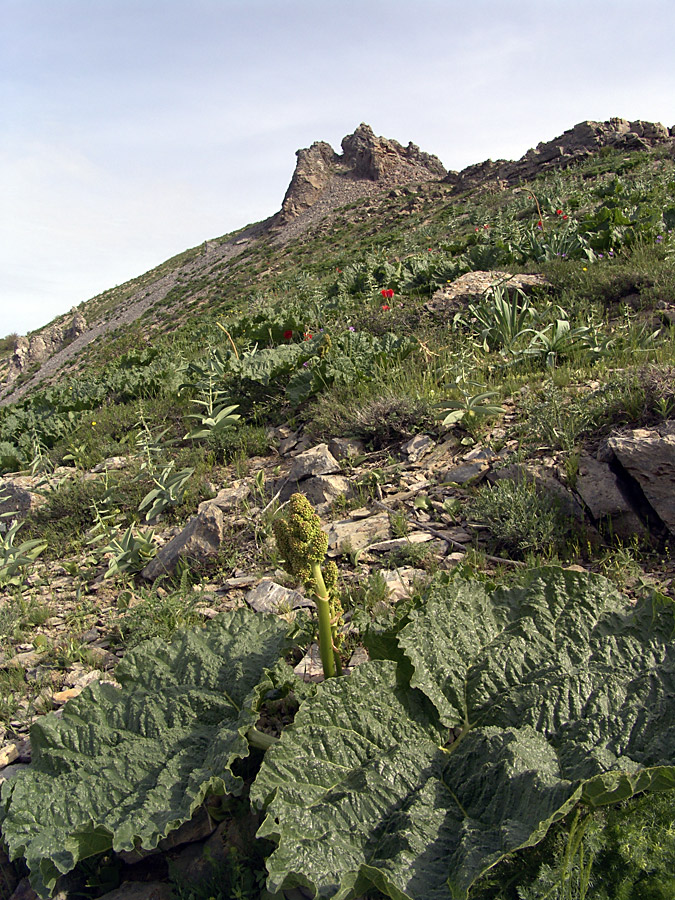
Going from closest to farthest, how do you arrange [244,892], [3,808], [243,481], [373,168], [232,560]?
[244,892], [3,808], [232,560], [243,481], [373,168]

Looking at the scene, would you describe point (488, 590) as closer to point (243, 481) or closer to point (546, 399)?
point (546, 399)

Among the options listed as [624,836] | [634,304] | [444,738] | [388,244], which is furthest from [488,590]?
[388,244]

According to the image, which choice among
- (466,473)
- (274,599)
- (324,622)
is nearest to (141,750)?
(324,622)

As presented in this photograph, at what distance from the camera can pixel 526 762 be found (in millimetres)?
1330

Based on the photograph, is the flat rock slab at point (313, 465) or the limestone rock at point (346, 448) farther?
the limestone rock at point (346, 448)

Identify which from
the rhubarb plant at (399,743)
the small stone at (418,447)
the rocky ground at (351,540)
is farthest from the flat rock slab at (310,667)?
the small stone at (418,447)

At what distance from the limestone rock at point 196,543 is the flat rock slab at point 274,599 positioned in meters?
0.58

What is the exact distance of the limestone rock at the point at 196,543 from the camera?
3492 mm

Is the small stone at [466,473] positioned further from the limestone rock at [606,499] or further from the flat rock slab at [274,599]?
the flat rock slab at [274,599]

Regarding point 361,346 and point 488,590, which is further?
point 361,346

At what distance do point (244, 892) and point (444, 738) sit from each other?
69cm

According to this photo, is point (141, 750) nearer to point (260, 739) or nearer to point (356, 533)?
point (260, 739)

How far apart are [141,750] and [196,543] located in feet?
6.23

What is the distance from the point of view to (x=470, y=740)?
1.47 m
